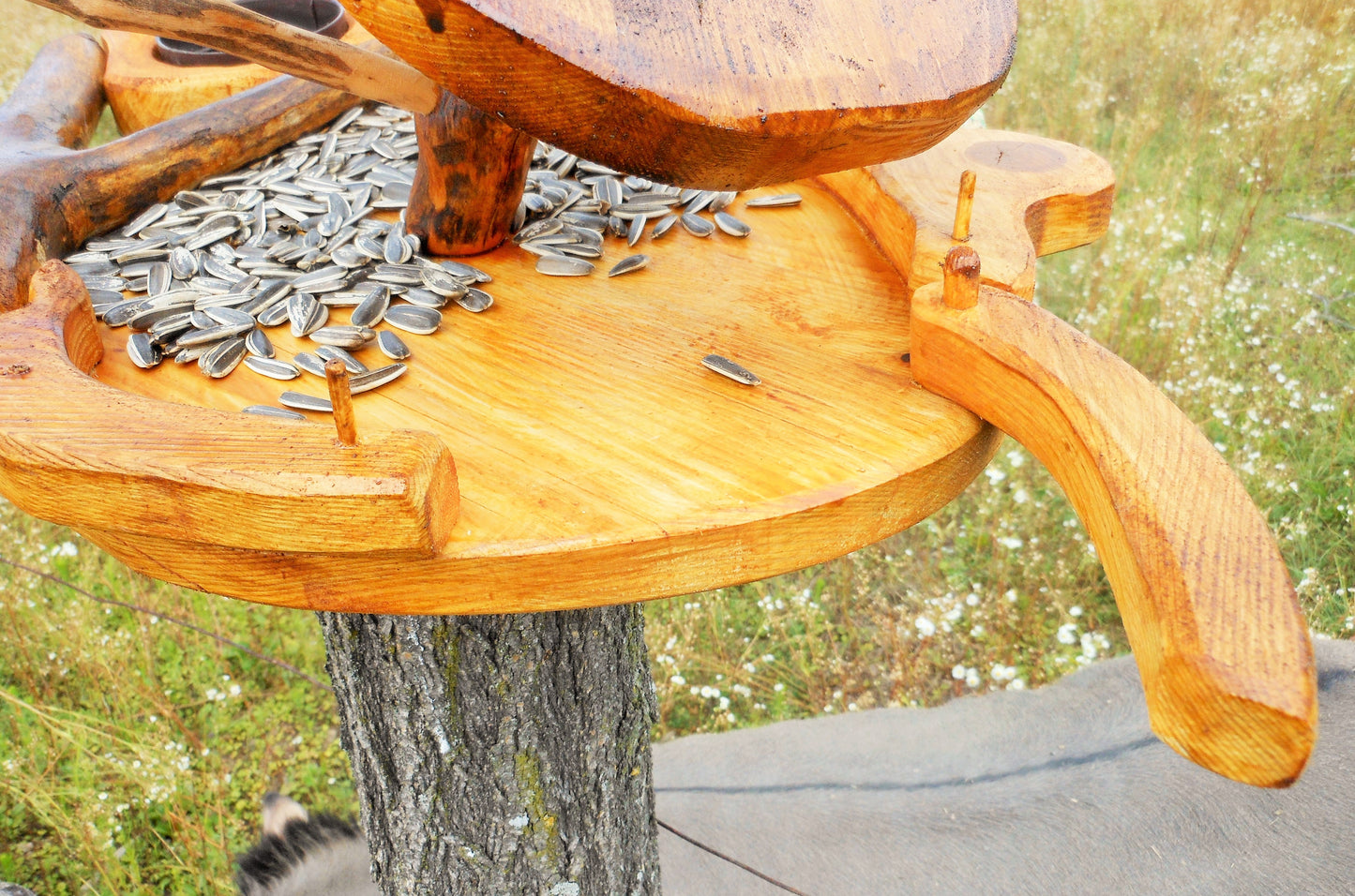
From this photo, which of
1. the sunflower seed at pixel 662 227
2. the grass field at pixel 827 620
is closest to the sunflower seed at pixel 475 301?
the sunflower seed at pixel 662 227

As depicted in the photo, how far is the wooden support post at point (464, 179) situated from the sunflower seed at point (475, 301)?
9 centimetres

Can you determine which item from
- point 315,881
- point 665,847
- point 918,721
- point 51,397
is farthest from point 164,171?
point 918,721

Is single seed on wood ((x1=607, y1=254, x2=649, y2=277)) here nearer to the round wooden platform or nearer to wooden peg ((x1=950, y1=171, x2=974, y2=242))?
the round wooden platform

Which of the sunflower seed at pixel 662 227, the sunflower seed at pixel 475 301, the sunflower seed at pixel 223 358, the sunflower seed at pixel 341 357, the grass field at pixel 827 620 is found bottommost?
the grass field at pixel 827 620

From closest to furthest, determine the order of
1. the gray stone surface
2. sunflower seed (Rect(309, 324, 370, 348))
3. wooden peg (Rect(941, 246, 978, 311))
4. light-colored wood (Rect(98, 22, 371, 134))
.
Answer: wooden peg (Rect(941, 246, 978, 311)), sunflower seed (Rect(309, 324, 370, 348)), the gray stone surface, light-colored wood (Rect(98, 22, 371, 134))

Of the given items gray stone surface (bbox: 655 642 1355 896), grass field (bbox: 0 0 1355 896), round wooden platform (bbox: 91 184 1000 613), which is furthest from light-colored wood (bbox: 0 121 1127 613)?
grass field (bbox: 0 0 1355 896)

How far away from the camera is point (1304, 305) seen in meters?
2.50

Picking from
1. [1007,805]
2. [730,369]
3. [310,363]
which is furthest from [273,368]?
[1007,805]

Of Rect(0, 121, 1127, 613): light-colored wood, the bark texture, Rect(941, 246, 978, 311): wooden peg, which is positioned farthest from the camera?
the bark texture

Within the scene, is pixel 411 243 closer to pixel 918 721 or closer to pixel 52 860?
pixel 918 721

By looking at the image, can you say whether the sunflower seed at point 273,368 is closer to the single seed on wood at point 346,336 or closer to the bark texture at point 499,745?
the single seed on wood at point 346,336

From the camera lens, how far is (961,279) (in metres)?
0.80

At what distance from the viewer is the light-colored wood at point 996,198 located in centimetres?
96

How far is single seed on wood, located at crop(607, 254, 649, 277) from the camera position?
3.46 ft
